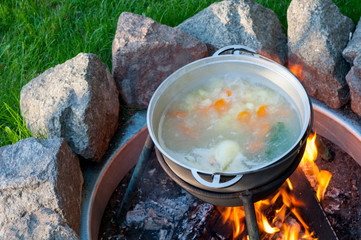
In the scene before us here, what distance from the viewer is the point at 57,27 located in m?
3.68

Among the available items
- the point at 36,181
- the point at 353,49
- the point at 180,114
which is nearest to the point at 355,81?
the point at 353,49

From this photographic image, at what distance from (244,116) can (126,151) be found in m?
0.97

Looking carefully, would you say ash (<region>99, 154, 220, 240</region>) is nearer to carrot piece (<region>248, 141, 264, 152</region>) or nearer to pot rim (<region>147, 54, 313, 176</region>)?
carrot piece (<region>248, 141, 264, 152</region>)

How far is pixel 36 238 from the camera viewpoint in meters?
2.12

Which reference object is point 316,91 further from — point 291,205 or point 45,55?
point 45,55

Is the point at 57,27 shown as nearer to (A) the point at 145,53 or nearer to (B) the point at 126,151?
(A) the point at 145,53

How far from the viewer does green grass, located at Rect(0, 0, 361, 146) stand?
3.38 meters

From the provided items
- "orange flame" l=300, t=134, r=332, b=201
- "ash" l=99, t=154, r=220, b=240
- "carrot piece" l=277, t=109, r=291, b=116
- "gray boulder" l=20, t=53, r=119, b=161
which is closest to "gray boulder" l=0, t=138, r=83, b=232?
"gray boulder" l=20, t=53, r=119, b=161

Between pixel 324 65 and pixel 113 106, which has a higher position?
pixel 324 65

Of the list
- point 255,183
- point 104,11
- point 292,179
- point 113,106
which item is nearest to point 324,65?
point 292,179

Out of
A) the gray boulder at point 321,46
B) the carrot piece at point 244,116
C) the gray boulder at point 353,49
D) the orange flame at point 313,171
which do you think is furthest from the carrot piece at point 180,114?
the gray boulder at point 353,49

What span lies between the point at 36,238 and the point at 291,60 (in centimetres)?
203

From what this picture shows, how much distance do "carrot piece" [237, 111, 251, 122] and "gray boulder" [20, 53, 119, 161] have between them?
0.91m

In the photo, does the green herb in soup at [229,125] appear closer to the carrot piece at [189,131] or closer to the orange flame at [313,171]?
the carrot piece at [189,131]
